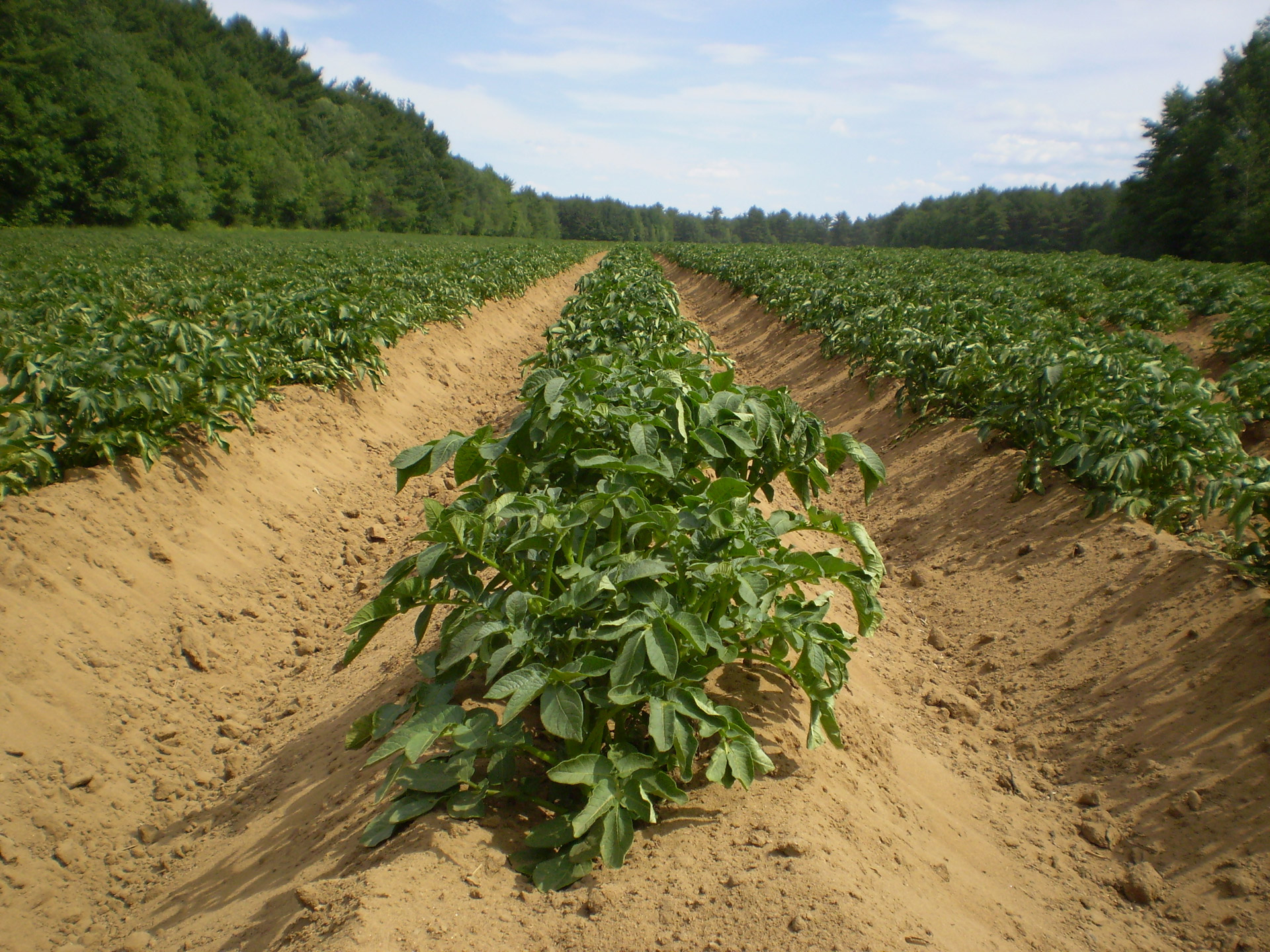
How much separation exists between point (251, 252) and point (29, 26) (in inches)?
1345

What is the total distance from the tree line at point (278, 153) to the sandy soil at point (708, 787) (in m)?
42.1

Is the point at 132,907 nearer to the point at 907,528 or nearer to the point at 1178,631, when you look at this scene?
the point at 1178,631

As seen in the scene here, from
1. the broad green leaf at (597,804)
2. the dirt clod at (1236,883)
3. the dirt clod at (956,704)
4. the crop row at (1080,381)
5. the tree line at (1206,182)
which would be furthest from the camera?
the tree line at (1206,182)

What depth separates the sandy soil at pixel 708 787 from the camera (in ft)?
6.26

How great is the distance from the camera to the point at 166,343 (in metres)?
5.20

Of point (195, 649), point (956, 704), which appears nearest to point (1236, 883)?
point (956, 704)

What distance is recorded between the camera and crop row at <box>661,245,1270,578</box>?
3.86 metres

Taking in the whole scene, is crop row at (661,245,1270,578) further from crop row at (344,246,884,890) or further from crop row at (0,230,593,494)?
crop row at (0,230,593,494)

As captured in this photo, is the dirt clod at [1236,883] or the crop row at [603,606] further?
the dirt clod at [1236,883]

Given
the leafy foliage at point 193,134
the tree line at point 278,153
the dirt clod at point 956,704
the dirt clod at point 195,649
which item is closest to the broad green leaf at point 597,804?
the dirt clod at point 956,704

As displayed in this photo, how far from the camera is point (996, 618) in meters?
4.17

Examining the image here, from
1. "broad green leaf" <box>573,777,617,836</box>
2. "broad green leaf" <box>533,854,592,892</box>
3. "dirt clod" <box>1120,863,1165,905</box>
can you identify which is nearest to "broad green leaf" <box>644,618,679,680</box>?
"broad green leaf" <box>573,777,617,836</box>

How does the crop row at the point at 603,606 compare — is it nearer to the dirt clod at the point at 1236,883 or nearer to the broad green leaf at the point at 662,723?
the broad green leaf at the point at 662,723

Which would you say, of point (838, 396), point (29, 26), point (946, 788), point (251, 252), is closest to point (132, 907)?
point (946, 788)
